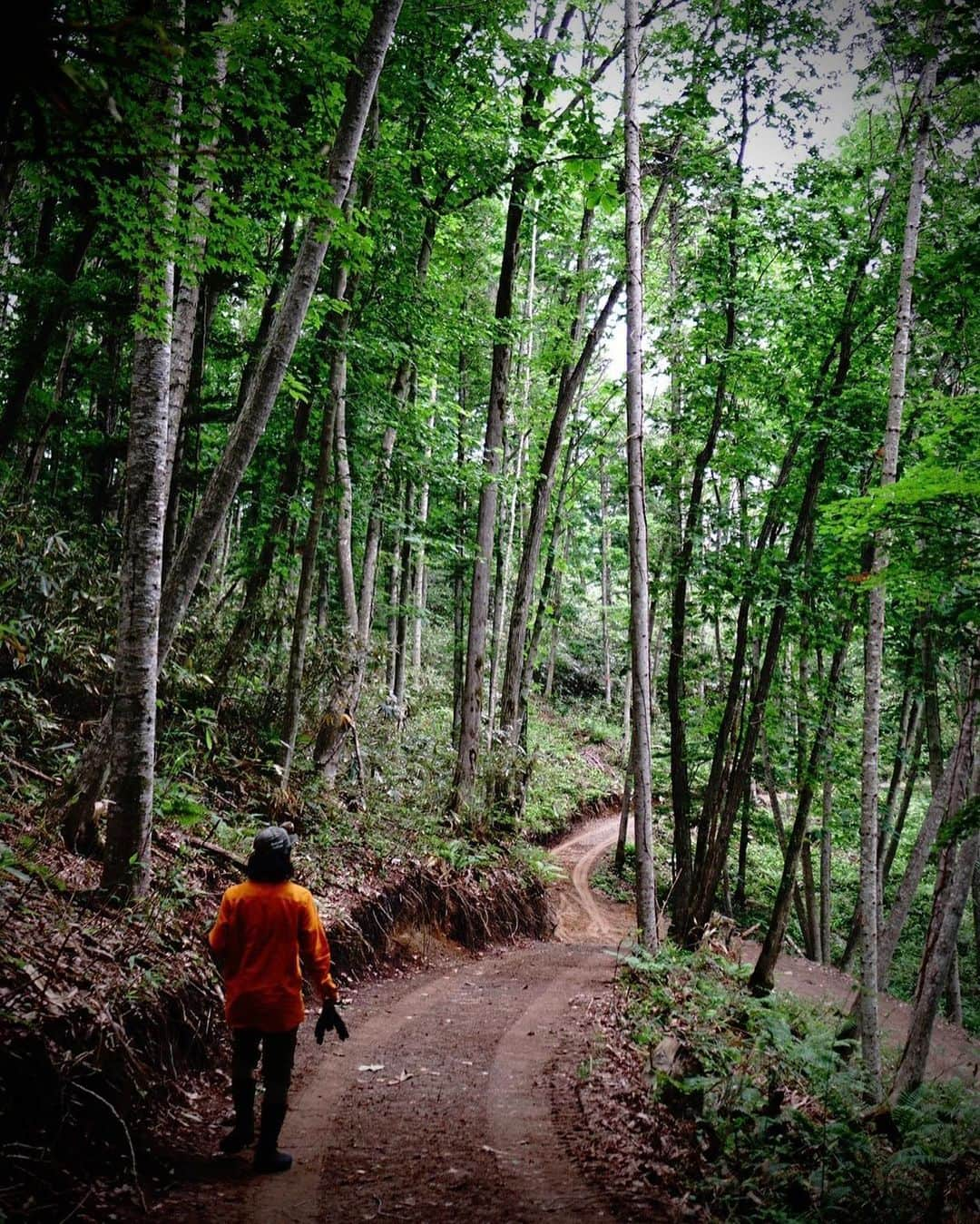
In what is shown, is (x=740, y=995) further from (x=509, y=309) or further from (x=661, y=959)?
(x=509, y=309)

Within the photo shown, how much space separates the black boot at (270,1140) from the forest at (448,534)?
0.31 metres

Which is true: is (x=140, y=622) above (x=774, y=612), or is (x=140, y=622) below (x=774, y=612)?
below

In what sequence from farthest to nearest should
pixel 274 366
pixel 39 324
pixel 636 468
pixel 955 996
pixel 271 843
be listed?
pixel 955 996 → pixel 39 324 → pixel 636 468 → pixel 274 366 → pixel 271 843

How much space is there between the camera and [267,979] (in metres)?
4.33

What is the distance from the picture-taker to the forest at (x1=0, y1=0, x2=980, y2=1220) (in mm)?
4715

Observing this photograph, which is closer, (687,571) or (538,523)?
(687,571)

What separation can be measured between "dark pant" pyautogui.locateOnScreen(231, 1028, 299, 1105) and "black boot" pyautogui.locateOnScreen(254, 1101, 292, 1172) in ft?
0.20

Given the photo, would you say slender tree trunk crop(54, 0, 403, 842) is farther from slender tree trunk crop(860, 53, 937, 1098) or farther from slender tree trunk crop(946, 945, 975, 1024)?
slender tree trunk crop(946, 945, 975, 1024)

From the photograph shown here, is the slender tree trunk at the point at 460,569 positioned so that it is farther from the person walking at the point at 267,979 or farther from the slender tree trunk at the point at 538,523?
the person walking at the point at 267,979

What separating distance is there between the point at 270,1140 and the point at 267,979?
94cm

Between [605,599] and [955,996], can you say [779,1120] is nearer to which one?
[955,996]

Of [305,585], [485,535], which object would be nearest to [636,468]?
[485,535]

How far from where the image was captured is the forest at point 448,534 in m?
4.71

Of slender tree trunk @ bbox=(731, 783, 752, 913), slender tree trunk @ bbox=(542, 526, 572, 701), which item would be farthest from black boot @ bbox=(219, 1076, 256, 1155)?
slender tree trunk @ bbox=(542, 526, 572, 701)
